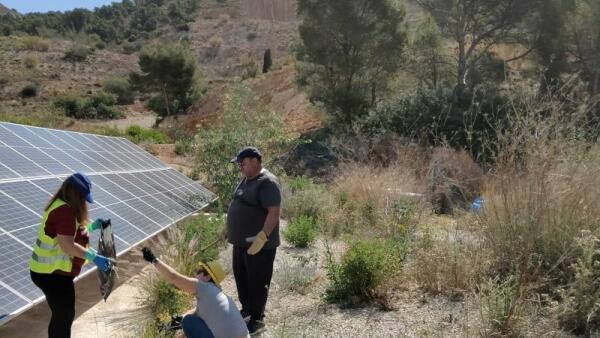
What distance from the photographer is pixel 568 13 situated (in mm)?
23031

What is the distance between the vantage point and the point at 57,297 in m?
4.28

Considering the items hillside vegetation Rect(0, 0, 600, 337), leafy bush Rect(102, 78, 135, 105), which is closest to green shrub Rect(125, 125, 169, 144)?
hillside vegetation Rect(0, 0, 600, 337)

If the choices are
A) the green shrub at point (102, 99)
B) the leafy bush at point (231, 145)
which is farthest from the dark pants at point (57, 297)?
the green shrub at point (102, 99)

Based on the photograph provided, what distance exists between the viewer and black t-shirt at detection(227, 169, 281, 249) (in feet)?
16.5

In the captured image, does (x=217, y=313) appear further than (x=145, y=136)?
No

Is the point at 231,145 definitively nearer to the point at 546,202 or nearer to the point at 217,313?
the point at 546,202

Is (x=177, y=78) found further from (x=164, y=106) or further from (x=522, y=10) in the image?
(x=522, y=10)

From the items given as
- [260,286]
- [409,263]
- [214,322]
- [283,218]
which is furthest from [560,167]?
[283,218]

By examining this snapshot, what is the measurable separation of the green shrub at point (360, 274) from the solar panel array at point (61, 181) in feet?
8.72

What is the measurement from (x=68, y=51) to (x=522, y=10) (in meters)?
54.6

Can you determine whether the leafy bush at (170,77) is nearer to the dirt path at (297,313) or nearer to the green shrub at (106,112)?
the green shrub at (106,112)

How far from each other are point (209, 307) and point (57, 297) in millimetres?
1293

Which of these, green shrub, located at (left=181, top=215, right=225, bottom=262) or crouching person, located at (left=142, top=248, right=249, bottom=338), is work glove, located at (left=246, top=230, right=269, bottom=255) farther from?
green shrub, located at (left=181, top=215, right=225, bottom=262)

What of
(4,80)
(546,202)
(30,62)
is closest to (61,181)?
(546,202)
